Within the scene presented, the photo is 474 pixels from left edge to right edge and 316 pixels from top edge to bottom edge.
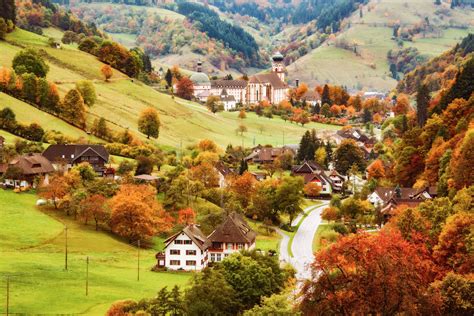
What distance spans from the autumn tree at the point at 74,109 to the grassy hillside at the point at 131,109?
2509 millimetres

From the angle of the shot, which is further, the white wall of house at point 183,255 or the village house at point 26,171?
the village house at point 26,171

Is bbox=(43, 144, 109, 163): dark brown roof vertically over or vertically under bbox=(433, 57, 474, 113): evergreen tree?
under

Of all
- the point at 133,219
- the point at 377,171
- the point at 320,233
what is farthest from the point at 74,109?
the point at 320,233

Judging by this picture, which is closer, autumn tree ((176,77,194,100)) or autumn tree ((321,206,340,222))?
autumn tree ((321,206,340,222))

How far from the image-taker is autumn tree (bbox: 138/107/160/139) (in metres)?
119

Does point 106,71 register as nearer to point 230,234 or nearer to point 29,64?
point 29,64

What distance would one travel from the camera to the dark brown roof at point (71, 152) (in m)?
89.0

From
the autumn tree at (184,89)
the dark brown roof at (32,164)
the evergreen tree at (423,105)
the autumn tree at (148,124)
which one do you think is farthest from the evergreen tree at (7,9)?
the evergreen tree at (423,105)

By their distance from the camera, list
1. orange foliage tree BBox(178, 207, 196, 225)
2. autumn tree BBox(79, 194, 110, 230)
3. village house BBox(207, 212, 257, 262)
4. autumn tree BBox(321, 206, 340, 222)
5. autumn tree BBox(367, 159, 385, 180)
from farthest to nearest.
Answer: autumn tree BBox(367, 159, 385, 180) < autumn tree BBox(321, 206, 340, 222) < orange foliage tree BBox(178, 207, 196, 225) < autumn tree BBox(79, 194, 110, 230) < village house BBox(207, 212, 257, 262)

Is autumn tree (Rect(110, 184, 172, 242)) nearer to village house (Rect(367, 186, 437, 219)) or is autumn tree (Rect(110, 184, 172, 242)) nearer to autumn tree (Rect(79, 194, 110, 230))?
autumn tree (Rect(79, 194, 110, 230))

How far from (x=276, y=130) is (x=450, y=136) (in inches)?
3241

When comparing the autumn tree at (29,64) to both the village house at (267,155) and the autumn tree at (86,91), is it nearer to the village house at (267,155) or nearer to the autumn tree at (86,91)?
the autumn tree at (86,91)

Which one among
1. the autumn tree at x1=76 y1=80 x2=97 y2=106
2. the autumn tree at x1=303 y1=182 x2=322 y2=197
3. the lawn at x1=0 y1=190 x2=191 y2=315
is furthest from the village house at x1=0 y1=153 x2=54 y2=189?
the autumn tree at x1=76 y1=80 x2=97 y2=106

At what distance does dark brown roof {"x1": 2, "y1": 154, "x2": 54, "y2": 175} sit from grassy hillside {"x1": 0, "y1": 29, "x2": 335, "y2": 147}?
25.9 m
